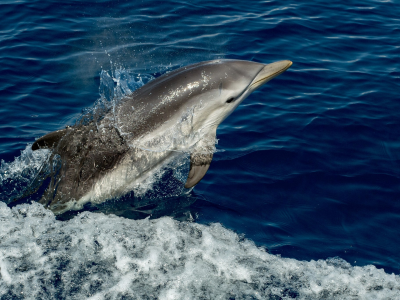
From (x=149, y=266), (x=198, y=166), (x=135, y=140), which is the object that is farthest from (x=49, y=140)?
(x=149, y=266)

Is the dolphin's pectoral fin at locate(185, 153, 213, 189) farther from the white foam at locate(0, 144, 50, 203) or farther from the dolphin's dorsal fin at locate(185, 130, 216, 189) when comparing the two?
the white foam at locate(0, 144, 50, 203)

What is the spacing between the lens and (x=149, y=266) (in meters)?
6.82

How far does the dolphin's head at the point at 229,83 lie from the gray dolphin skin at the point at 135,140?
2 centimetres

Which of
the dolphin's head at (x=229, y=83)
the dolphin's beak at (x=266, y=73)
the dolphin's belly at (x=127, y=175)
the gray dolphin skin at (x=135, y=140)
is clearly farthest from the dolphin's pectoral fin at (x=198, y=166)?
the dolphin's beak at (x=266, y=73)

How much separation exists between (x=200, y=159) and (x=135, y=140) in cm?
119

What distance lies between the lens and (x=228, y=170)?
9.78 m

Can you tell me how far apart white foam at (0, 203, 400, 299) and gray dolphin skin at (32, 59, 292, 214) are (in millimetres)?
557

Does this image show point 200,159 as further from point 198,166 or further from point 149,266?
point 149,266

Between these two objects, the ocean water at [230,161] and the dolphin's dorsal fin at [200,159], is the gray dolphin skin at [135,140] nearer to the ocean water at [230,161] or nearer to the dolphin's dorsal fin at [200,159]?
the dolphin's dorsal fin at [200,159]

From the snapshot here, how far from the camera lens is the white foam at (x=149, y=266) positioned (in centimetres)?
636

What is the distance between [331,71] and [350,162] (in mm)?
4167

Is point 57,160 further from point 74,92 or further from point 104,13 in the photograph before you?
point 104,13

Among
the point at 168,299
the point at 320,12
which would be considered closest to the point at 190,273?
the point at 168,299

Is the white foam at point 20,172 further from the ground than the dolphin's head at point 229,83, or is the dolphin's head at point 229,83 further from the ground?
the dolphin's head at point 229,83
